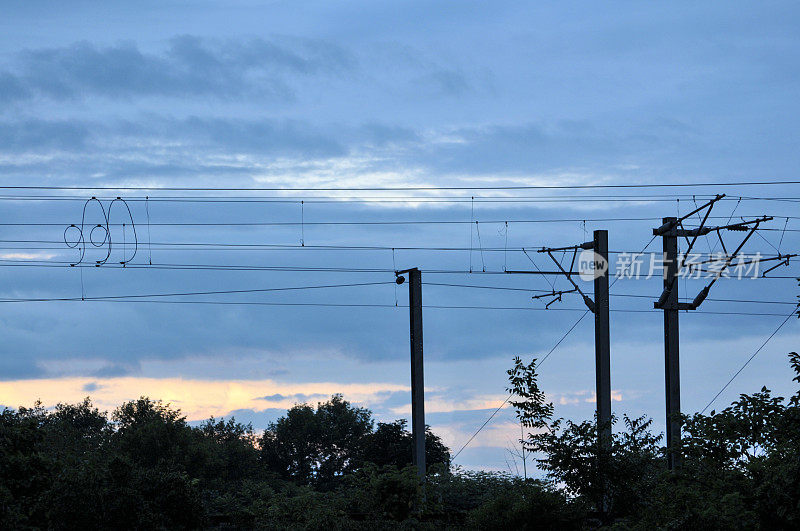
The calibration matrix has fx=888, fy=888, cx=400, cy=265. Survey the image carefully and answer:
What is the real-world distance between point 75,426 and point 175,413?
18705mm

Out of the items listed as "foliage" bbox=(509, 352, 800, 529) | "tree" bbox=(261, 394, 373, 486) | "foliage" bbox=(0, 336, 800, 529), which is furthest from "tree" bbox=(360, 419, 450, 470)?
"foliage" bbox=(509, 352, 800, 529)

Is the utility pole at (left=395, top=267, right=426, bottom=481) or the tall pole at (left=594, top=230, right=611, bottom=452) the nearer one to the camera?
the tall pole at (left=594, top=230, right=611, bottom=452)

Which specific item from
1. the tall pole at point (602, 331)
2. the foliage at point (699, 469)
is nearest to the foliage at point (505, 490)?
the foliage at point (699, 469)

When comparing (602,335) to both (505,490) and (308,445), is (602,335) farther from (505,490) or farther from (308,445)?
(308,445)

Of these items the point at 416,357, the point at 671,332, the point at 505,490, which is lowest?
the point at 505,490

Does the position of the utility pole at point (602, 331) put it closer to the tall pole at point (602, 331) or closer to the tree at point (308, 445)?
the tall pole at point (602, 331)

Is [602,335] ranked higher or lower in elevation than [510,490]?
higher

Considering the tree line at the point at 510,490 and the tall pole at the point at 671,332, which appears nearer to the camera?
the tree line at the point at 510,490

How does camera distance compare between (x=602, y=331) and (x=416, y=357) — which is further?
(x=416, y=357)

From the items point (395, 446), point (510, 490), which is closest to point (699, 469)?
point (510, 490)

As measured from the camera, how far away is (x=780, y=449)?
Result: 13.7 meters

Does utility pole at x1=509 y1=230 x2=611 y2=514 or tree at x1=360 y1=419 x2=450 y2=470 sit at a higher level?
utility pole at x1=509 y1=230 x2=611 y2=514

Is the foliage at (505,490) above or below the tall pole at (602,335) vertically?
below

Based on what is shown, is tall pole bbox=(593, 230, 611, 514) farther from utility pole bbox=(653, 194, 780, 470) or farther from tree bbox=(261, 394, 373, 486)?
tree bbox=(261, 394, 373, 486)
